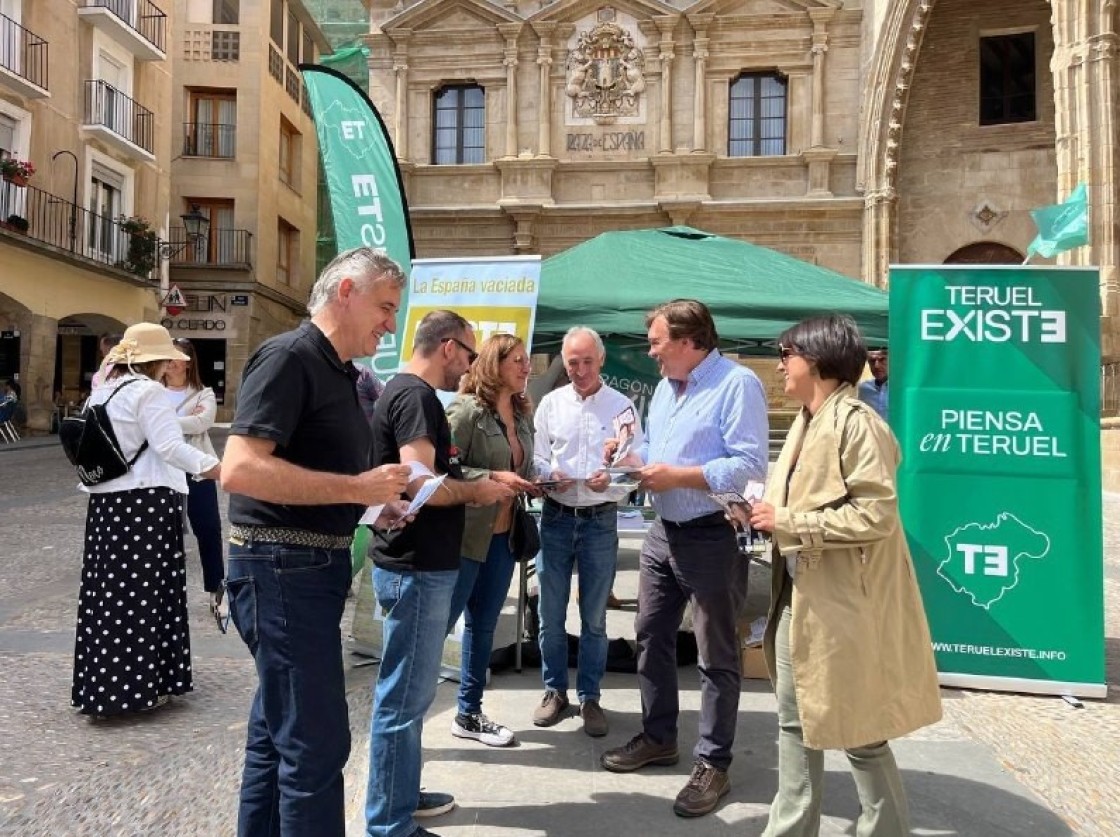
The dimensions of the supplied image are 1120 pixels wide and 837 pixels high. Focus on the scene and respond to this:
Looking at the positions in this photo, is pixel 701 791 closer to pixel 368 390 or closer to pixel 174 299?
pixel 368 390

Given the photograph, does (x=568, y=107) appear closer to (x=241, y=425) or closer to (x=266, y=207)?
(x=266, y=207)

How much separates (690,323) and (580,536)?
3.71ft

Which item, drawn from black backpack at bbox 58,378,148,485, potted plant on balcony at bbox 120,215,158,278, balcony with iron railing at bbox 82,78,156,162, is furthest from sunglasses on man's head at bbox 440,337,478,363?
potted plant on balcony at bbox 120,215,158,278

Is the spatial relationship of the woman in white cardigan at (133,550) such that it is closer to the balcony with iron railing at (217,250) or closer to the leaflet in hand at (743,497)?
the leaflet in hand at (743,497)

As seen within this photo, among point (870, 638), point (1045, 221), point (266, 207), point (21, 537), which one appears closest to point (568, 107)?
point (266, 207)

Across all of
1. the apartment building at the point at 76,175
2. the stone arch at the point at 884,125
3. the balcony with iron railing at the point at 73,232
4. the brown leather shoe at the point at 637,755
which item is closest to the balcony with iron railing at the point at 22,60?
the apartment building at the point at 76,175

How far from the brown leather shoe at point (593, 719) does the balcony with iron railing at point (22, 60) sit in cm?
1930

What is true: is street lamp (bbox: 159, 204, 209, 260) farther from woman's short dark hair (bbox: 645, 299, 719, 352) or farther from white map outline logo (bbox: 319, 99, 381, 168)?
woman's short dark hair (bbox: 645, 299, 719, 352)

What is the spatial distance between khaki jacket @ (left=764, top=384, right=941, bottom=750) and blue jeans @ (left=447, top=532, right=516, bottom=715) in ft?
4.73

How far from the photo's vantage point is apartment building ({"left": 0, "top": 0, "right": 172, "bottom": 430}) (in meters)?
18.4

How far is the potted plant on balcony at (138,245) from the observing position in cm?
2189

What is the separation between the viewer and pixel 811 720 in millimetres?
2412

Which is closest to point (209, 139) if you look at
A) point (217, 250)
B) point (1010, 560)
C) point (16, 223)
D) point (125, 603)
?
point (217, 250)

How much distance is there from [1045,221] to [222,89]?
25.3 meters
